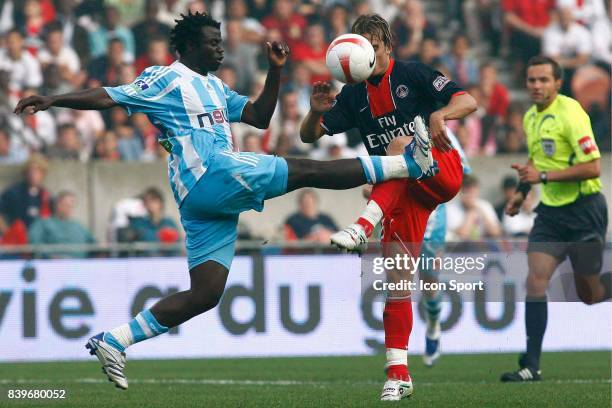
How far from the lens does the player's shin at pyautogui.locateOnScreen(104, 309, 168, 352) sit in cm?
905

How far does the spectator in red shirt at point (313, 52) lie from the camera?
64.5 ft

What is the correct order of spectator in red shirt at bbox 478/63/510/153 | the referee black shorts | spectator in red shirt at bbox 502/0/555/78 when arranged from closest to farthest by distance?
the referee black shorts
spectator in red shirt at bbox 478/63/510/153
spectator in red shirt at bbox 502/0/555/78

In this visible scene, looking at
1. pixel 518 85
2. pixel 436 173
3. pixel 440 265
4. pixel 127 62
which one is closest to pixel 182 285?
pixel 440 265

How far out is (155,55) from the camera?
18922 millimetres

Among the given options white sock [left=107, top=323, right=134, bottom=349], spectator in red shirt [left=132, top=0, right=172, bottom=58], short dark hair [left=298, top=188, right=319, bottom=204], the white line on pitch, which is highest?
spectator in red shirt [left=132, top=0, right=172, bottom=58]

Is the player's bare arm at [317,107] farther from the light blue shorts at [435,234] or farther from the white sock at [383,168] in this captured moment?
the light blue shorts at [435,234]

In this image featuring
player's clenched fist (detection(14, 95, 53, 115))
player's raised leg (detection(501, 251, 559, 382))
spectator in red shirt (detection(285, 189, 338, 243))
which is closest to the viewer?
player's clenched fist (detection(14, 95, 53, 115))

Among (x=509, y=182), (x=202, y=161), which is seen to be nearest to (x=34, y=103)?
(x=202, y=161)

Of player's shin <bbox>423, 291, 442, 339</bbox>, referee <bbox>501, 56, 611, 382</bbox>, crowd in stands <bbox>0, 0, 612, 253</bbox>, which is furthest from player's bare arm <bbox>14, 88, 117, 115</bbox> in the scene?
crowd in stands <bbox>0, 0, 612, 253</bbox>

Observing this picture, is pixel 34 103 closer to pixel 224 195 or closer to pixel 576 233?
pixel 224 195

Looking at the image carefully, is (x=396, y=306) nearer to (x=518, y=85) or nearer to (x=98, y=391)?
(x=98, y=391)

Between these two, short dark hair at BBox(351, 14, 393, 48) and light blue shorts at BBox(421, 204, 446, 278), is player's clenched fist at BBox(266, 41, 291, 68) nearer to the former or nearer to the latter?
short dark hair at BBox(351, 14, 393, 48)

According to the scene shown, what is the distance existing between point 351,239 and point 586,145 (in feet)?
11.7

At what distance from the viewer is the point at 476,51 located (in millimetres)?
21953
